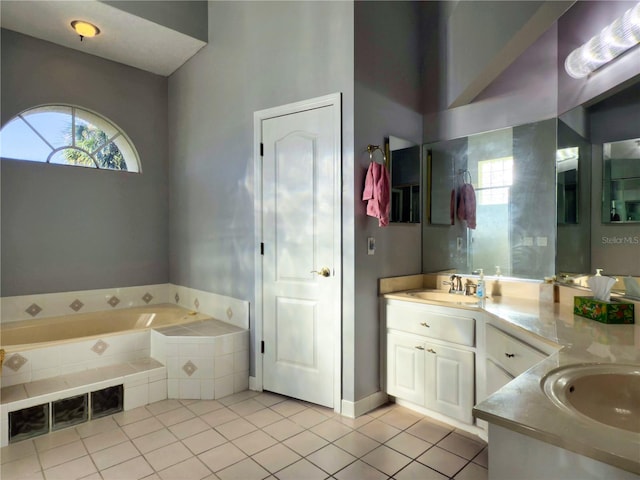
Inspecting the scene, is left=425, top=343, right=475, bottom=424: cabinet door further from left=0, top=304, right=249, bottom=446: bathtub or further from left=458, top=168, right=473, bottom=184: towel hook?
left=0, top=304, right=249, bottom=446: bathtub

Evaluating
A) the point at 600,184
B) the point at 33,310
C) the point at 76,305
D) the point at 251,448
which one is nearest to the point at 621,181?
the point at 600,184

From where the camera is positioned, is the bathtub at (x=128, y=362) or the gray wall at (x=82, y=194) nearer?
the bathtub at (x=128, y=362)

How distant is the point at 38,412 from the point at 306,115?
2.62 meters

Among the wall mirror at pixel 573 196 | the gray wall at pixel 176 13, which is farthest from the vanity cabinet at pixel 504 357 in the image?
the gray wall at pixel 176 13

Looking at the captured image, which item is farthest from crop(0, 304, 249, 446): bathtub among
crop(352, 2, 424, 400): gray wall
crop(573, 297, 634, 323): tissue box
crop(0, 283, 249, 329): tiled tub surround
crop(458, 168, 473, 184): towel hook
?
crop(573, 297, 634, 323): tissue box

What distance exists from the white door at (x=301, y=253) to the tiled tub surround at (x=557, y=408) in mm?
1130

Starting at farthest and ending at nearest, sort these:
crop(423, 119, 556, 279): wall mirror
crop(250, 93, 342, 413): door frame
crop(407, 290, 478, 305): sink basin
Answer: crop(407, 290, 478, 305): sink basin, crop(250, 93, 342, 413): door frame, crop(423, 119, 556, 279): wall mirror

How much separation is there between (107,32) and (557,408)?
13.6 ft

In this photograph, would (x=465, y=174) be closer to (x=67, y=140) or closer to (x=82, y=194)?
(x=82, y=194)

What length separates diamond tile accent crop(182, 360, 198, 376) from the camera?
2.91 m

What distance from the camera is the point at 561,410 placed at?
82 cm

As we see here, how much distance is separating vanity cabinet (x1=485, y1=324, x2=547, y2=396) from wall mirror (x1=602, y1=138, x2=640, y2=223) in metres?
0.81

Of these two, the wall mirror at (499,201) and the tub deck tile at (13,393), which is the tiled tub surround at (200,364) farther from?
the wall mirror at (499,201)

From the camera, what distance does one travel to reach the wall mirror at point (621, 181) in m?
1.83
